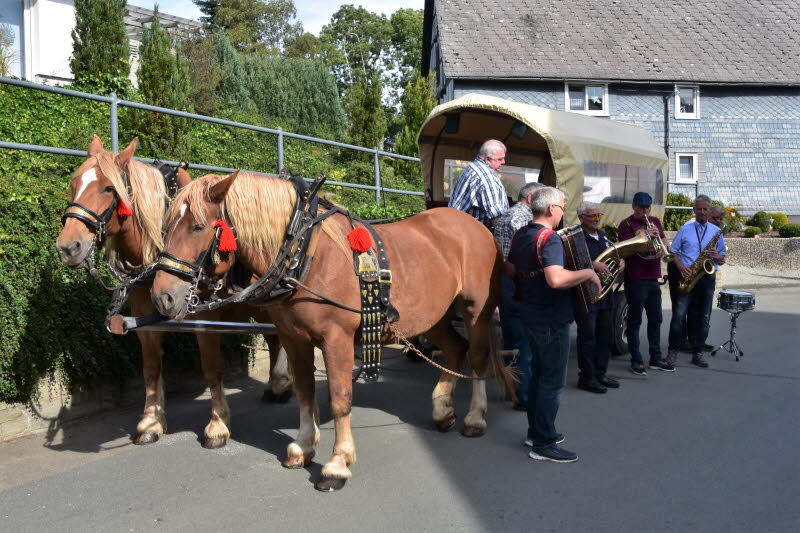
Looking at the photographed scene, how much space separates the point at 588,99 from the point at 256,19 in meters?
23.4

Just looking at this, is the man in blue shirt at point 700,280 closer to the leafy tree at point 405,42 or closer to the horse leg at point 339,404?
the horse leg at point 339,404

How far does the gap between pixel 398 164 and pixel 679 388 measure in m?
10.7

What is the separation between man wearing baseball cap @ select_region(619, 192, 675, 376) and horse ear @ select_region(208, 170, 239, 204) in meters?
4.95

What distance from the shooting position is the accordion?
492cm

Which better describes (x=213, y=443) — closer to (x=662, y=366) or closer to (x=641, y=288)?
(x=641, y=288)

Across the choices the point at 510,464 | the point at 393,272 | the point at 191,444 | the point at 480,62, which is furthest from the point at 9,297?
the point at 480,62

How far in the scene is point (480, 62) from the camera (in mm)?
27609

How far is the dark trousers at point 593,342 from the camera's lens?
22.9 ft

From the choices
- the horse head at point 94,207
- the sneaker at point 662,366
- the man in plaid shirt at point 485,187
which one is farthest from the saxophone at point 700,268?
the horse head at point 94,207

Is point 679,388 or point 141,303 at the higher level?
point 141,303

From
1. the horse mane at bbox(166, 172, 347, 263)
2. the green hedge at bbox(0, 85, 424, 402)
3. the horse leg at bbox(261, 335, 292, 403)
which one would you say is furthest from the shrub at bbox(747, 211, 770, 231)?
the horse mane at bbox(166, 172, 347, 263)

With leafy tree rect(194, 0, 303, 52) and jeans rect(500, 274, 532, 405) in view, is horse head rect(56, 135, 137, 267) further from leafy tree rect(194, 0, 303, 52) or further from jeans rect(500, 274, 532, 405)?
leafy tree rect(194, 0, 303, 52)

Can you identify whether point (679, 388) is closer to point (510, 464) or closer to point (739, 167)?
point (510, 464)

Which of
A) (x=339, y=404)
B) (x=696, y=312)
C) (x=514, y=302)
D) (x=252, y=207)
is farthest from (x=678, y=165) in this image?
(x=252, y=207)
